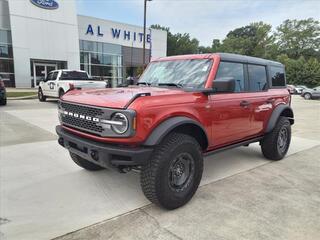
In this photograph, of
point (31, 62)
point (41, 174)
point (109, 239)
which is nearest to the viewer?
point (109, 239)

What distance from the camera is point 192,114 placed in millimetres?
3504

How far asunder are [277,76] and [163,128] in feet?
11.6

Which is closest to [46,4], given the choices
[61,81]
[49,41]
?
[49,41]

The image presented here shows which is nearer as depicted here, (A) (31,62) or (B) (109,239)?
(B) (109,239)

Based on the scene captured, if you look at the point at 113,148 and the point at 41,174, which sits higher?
the point at 113,148

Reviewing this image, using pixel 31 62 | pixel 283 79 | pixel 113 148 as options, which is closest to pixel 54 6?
pixel 31 62

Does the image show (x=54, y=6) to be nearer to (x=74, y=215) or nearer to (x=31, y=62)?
(x=31, y=62)

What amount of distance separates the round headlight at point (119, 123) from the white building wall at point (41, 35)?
24.5 metres

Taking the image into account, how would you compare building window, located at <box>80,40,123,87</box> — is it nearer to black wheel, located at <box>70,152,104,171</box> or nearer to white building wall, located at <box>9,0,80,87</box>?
white building wall, located at <box>9,0,80,87</box>

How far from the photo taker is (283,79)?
588 centimetres

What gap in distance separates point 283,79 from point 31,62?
24259mm

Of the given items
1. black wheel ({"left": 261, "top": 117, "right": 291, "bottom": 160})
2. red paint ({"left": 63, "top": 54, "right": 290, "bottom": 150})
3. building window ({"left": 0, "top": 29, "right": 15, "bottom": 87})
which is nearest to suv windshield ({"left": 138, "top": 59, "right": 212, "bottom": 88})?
red paint ({"left": 63, "top": 54, "right": 290, "bottom": 150})

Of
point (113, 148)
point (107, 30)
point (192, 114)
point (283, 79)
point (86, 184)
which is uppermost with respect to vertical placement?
point (107, 30)

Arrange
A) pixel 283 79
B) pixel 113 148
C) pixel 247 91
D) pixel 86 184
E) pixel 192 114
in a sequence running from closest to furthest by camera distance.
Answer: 1. pixel 113 148
2. pixel 192 114
3. pixel 86 184
4. pixel 247 91
5. pixel 283 79
